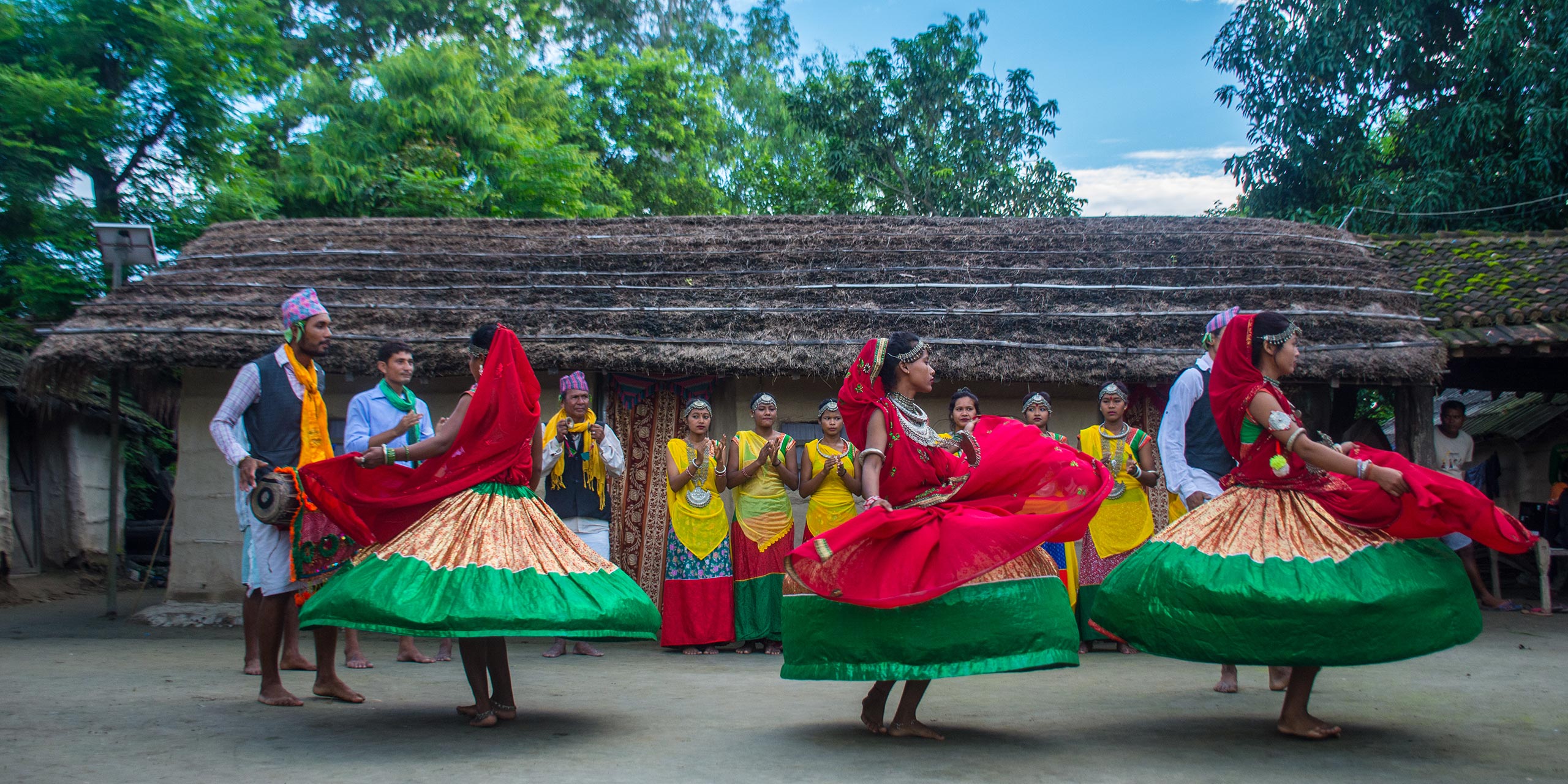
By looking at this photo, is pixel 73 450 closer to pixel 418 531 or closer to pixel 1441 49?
pixel 418 531

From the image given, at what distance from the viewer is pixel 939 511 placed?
13.7 ft

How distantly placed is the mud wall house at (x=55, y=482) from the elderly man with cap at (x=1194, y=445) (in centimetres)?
1191

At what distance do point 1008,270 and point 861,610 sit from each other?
6.29m

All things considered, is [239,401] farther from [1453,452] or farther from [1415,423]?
[1453,452]

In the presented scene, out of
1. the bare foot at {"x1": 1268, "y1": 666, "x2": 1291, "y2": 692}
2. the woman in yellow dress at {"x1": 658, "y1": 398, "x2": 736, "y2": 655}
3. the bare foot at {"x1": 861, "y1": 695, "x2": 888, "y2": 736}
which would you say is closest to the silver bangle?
the bare foot at {"x1": 1268, "y1": 666, "x2": 1291, "y2": 692}

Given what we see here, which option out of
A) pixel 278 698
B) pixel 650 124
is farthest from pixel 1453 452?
pixel 650 124

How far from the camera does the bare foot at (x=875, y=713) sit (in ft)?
14.4

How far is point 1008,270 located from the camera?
9.88 meters

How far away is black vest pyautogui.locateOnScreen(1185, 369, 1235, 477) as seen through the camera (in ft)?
18.6

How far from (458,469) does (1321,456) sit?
130 inches

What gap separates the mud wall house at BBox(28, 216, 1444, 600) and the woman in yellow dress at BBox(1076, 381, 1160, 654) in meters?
1.06

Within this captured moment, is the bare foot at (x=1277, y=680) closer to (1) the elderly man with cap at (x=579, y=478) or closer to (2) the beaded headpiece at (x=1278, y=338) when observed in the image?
(2) the beaded headpiece at (x=1278, y=338)

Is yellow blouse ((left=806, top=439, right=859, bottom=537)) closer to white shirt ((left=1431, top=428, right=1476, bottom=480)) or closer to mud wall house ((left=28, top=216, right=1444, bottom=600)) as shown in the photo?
mud wall house ((left=28, top=216, right=1444, bottom=600))

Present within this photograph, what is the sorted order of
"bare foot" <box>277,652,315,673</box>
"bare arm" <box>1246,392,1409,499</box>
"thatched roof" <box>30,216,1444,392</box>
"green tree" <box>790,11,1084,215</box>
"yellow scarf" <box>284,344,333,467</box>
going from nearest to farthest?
"bare arm" <box>1246,392,1409,499</box> → "yellow scarf" <box>284,344,333,467</box> → "bare foot" <box>277,652,315,673</box> → "thatched roof" <box>30,216,1444,392</box> → "green tree" <box>790,11,1084,215</box>
